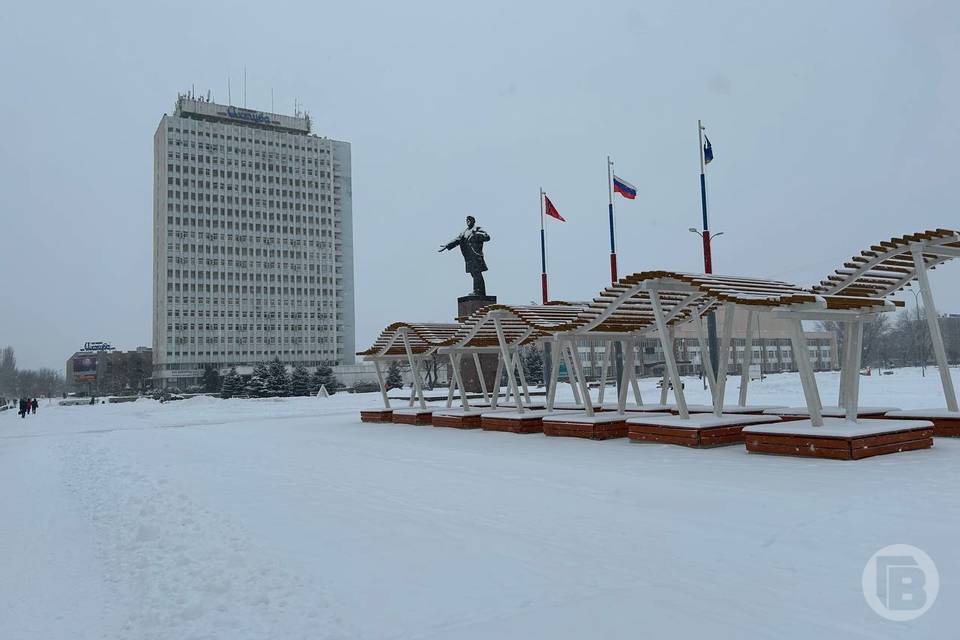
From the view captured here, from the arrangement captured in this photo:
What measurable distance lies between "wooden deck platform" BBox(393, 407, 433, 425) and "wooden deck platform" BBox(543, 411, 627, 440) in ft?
19.3

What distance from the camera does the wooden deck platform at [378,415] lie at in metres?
23.1

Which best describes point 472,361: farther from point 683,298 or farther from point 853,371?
point 853,371

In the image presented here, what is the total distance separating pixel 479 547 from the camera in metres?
5.95

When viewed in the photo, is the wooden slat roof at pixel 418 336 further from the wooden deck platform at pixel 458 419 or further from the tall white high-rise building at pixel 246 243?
the tall white high-rise building at pixel 246 243

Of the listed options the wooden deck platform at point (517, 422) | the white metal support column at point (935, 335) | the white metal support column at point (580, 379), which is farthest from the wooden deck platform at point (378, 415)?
the white metal support column at point (935, 335)

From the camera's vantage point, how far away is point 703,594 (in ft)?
15.1

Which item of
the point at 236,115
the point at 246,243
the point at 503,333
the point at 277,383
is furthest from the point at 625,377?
the point at 236,115

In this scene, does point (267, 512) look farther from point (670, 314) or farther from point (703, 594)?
point (670, 314)

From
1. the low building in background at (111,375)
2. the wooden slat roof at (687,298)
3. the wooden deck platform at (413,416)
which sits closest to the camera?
the wooden slat roof at (687,298)

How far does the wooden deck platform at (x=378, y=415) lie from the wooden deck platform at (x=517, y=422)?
5714 millimetres

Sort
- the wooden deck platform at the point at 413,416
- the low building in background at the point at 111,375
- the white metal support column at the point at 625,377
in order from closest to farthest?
the white metal support column at the point at 625,377, the wooden deck platform at the point at 413,416, the low building in background at the point at 111,375

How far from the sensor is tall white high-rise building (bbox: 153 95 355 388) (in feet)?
387

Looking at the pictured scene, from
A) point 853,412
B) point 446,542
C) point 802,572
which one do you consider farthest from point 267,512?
point 853,412

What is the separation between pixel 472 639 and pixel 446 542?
7.18 ft
